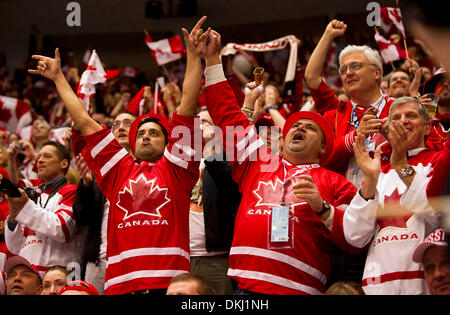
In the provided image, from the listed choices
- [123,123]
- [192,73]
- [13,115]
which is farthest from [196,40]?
[13,115]

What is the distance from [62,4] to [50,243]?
8.40 metres

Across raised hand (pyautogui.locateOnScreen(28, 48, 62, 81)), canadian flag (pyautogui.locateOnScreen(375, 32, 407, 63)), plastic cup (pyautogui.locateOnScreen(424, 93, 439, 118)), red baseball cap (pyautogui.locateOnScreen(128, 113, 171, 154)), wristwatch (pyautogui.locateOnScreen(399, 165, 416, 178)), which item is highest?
canadian flag (pyautogui.locateOnScreen(375, 32, 407, 63))

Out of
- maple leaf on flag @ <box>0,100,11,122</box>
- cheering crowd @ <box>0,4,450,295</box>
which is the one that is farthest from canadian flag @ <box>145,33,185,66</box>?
maple leaf on flag @ <box>0,100,11,122</box>

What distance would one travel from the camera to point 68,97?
149 inches

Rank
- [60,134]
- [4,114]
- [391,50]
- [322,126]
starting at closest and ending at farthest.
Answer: [322,126] → [391,50] → [60,134] → [4,114]

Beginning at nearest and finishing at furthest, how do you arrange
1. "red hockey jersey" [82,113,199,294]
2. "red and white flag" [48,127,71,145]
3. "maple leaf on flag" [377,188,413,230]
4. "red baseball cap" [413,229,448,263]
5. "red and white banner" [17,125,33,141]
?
"red baseball cap" [413,229,448,263]
"maple leaf on flag" [377,188,413,230]
"red hockey jersey" [82,113,199,294]
"red and white flag" [48,127,71,145]
"red and white banner" [17,125,33,141]

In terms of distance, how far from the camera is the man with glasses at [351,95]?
12.5 feet

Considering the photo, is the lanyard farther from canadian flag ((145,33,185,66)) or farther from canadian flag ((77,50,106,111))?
canadian flag ((145,33,185,66))

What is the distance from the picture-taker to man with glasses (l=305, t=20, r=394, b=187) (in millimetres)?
3799

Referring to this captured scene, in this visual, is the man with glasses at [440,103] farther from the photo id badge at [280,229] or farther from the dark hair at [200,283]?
the dark hair at [200,283]

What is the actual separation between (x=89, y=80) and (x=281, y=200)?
2015mm

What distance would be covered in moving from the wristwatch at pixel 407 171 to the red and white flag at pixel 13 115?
579 cm

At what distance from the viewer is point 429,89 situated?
4.32m

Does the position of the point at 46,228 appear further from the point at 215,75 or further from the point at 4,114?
the point at 4,114
